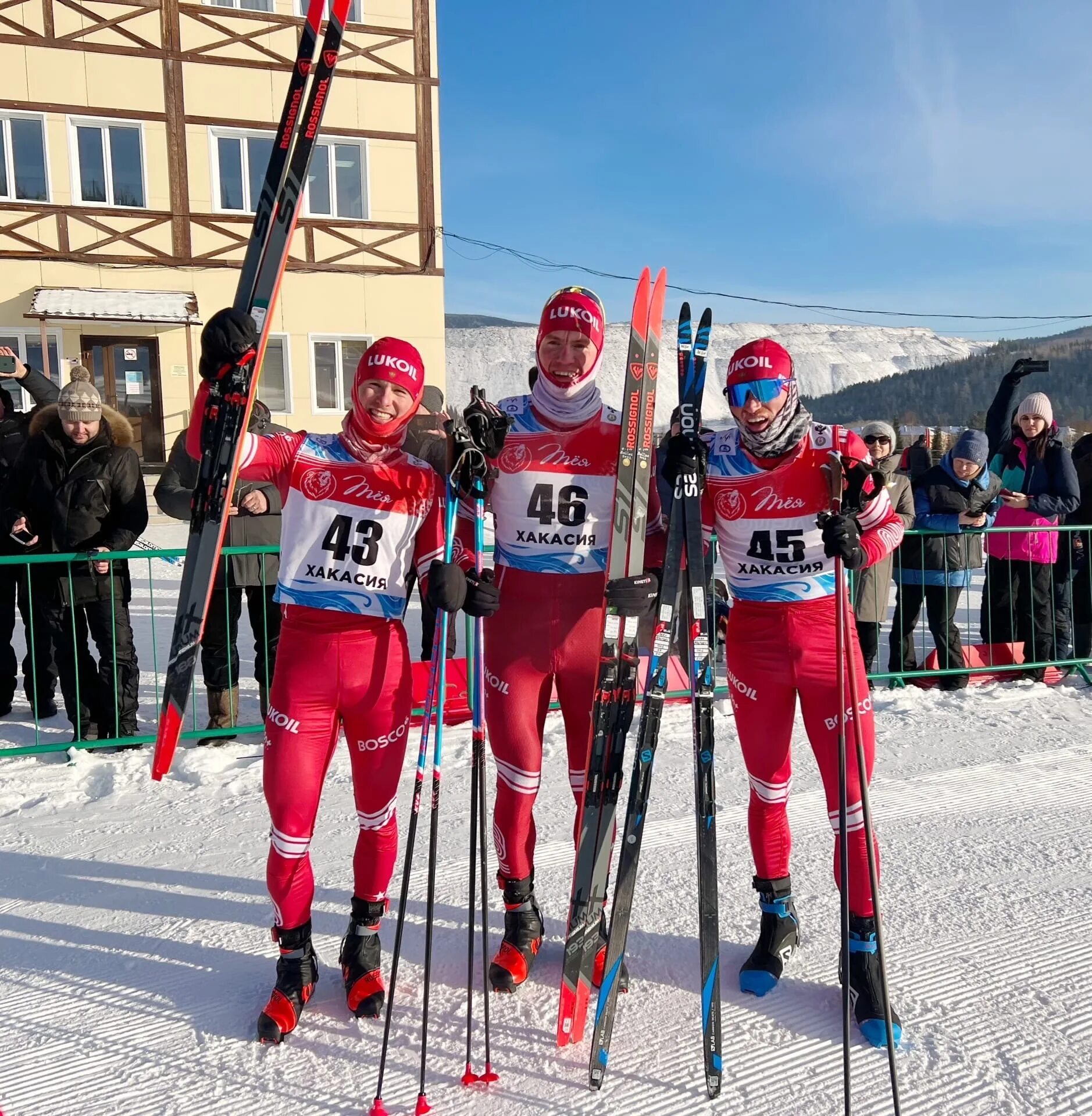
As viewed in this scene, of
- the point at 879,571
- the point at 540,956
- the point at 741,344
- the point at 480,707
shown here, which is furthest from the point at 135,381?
the point at 741,344

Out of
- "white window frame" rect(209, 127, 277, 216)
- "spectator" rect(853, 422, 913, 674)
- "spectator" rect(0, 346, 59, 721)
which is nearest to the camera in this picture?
"spectator" rect(0, 346, 59, 721)

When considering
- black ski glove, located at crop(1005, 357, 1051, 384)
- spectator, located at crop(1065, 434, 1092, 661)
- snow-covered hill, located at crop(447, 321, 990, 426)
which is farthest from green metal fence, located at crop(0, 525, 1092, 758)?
snow-covered hill, located at crop(447, 321, 990, 426)

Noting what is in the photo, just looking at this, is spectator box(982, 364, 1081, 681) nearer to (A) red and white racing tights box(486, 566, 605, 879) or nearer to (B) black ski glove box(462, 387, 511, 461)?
(A) red and white racing tights box(486, 566, 605, 879)

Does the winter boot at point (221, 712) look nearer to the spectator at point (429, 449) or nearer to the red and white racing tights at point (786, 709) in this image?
the spectator at point (429, 449)

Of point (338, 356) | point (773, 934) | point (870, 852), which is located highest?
point (338, 356)

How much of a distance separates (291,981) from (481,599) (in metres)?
1.27

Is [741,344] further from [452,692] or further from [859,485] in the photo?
[859,485]

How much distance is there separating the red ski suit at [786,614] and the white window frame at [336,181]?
519 inches

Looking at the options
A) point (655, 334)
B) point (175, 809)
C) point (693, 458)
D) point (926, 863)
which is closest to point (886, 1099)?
point (926, 863)

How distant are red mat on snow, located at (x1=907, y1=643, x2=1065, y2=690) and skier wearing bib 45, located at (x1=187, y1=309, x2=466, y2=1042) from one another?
4674 mm

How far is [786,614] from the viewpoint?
8.61 ft

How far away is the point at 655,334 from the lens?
107 inches

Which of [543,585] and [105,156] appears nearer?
[543,585]

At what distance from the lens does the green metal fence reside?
15.5 ft
